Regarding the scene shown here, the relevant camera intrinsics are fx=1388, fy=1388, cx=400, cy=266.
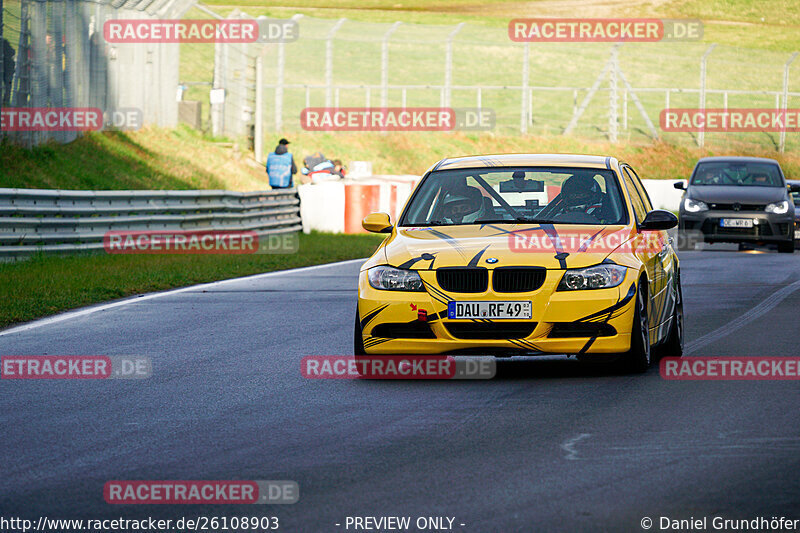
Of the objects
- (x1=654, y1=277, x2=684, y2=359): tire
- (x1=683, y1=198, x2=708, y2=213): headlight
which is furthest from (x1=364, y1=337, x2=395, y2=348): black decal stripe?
(x1=683, y1=198, x2=708, y2=213): headlight

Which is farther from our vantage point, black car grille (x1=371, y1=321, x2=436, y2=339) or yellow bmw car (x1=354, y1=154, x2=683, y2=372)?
black car grille (x1=371, y1=321, x2=436, y2=339)

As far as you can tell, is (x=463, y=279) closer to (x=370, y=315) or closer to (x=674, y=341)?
(x=370, y=315)

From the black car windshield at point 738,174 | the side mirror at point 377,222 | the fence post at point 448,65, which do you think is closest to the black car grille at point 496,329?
the side mirror at point 377,222

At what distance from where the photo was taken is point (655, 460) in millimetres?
6367

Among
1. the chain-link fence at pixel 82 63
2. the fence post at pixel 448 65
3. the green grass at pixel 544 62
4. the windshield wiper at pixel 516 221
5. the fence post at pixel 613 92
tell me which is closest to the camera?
the windshield wiper at pixel 516 221

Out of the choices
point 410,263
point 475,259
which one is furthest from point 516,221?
→ point 410,263

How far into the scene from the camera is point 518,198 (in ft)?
32.4

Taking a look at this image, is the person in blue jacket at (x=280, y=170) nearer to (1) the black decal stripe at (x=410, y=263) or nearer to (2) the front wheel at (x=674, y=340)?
(2) the front wheel at (x=674, y=340)

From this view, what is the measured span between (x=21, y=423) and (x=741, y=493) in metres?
3.91

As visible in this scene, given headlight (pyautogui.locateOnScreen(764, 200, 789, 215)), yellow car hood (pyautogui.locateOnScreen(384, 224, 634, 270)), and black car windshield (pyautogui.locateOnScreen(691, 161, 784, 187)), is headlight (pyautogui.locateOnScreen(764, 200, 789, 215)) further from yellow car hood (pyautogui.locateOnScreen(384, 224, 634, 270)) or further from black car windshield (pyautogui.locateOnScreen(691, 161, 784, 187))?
yellow car hood (pyautogui.locateOnScreen(384, 224, 634, 270))

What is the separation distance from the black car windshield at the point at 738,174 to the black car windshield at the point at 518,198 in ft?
47.2

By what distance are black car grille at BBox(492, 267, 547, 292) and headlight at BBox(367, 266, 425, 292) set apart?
0.49m

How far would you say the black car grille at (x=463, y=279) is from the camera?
8.75m

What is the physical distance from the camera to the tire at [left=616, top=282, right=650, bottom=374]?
8.89 meters
